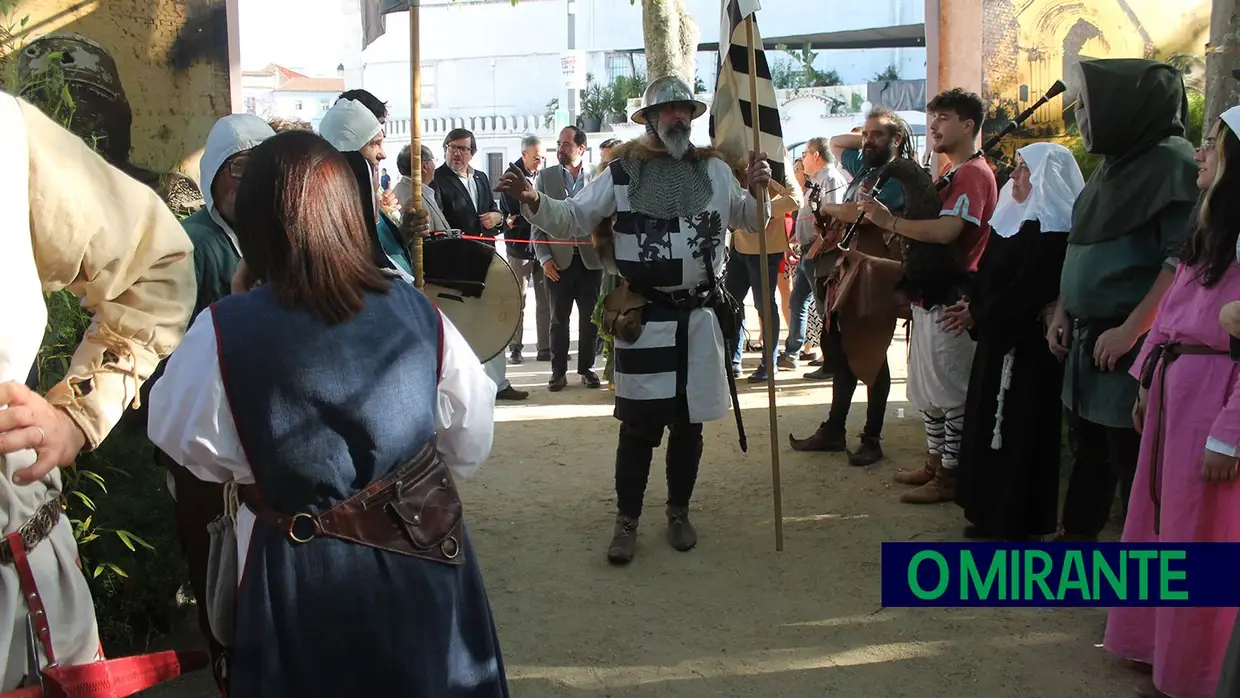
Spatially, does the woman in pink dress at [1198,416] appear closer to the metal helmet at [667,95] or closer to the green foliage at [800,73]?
the metal helmet at [667,95]

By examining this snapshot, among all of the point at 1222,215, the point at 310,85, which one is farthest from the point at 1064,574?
the point at 310,85

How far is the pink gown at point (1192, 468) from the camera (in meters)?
3.00

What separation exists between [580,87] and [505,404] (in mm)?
28120

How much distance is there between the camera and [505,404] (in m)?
8.06

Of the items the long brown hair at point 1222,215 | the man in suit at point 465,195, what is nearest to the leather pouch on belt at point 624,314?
the long brown hair at point 1222,215

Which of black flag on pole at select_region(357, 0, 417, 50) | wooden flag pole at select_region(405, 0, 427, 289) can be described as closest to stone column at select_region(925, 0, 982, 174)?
black flag on pole at select_region(357, 0, 417, 50)

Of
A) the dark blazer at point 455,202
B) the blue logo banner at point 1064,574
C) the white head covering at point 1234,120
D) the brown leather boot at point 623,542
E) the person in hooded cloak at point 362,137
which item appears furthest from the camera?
the dark blazer at point 455,202

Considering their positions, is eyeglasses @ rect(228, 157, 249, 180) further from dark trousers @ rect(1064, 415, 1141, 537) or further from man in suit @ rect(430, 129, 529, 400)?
man in suit @ rect(430, 129, 529, 400)

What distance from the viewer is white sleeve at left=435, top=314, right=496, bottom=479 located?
7.02 feet

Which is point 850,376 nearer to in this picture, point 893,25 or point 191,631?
point 191,631

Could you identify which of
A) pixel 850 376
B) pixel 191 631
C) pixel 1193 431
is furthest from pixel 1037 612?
pixel 191 631

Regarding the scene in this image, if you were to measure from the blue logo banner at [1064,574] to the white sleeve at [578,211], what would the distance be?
201cm

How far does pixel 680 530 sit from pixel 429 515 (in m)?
2.89

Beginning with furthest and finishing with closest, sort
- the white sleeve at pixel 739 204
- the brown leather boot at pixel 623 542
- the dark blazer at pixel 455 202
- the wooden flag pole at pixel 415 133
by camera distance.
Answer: the dark blazer at pixel 455 202 < the white sleeve at pixel 739 204 < the brown leather boot at pixel 623 542 < the wooden flag pole at pixel 415 133
